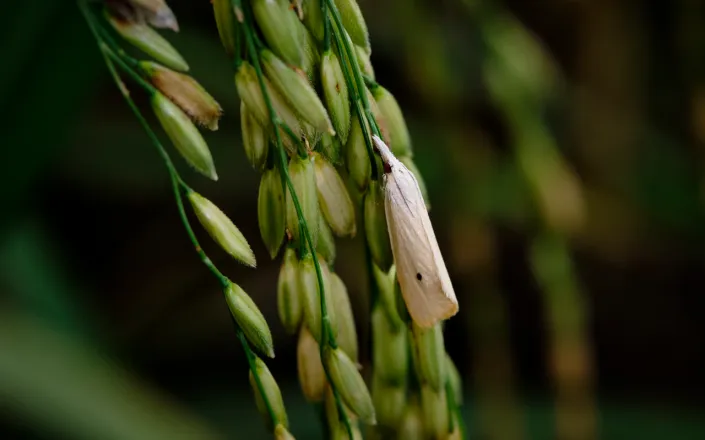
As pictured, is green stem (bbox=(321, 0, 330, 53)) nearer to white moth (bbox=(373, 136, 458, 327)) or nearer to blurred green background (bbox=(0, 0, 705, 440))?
white moth (bbox=(373, 136, 458, 327))

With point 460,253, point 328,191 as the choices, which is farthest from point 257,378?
point 460,253

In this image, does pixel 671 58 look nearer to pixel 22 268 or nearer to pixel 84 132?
pixel 84 132

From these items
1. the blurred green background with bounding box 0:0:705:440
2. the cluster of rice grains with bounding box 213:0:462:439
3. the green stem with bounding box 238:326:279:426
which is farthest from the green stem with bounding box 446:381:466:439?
the blurred green background with bounding box 0:0:705:440

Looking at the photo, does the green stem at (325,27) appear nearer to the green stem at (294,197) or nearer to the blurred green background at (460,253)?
the green stem at (294,197)

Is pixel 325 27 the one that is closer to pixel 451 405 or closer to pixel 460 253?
pixel 451 405

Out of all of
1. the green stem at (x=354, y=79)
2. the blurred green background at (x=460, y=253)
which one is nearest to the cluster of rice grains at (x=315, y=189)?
the green stem at (x=354, y=79)

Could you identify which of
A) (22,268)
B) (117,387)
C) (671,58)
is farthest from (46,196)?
(671,58)

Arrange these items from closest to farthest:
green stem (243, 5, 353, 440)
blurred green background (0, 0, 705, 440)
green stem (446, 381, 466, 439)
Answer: green stem (243, 5, 353, 440)
green stem (446, 381, 466, 439)
blurred green background (0, 0, 705, 440)
